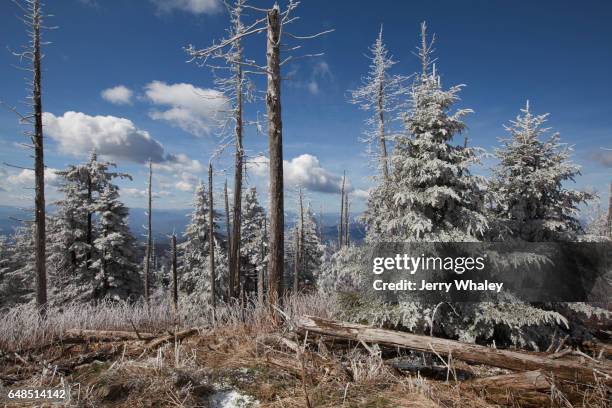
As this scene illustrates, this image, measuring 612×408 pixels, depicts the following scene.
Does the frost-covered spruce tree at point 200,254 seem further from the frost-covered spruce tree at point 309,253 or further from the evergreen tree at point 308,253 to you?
the frost-covered spruce tree at point 309,253

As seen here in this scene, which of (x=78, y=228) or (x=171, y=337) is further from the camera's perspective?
(x=78, y=228)

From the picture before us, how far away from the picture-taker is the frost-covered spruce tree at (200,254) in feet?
79.8

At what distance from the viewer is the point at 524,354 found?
3.44 metres

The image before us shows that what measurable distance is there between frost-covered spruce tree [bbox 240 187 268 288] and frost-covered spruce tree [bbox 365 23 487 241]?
2036cm

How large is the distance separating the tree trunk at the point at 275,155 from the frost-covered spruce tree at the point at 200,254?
59.1 feet

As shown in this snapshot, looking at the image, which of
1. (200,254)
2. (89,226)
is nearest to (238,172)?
(89,226)

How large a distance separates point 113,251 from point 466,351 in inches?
813

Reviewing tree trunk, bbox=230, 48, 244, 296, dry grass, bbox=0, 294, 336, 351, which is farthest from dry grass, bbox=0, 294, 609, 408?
tree trunk, bbox=230, 48, 244, 296

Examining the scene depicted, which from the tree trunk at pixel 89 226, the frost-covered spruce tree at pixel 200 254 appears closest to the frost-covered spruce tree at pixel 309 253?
the frost-covered spruce tree at pixel 200 254

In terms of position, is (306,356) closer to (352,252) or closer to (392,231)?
(352,252)

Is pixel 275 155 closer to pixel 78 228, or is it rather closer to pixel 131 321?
pixel 131 321

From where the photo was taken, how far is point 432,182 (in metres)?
7.02

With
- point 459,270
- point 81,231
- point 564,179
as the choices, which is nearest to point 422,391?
point 459,270

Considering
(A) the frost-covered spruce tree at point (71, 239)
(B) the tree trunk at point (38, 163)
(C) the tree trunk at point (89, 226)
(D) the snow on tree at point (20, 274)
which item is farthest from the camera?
(D) the snow on tree at point (20, 274)
